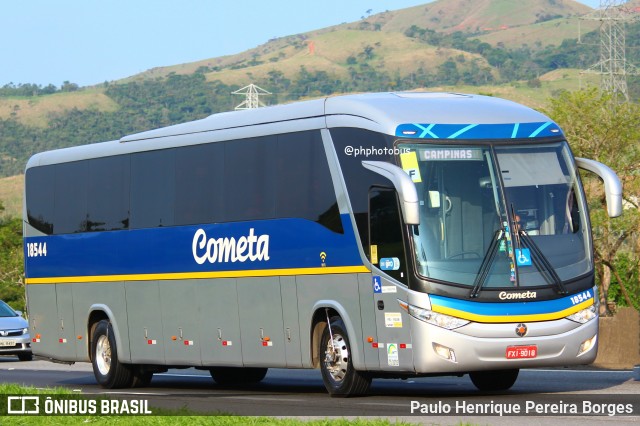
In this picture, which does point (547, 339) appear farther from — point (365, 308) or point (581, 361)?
point (365, 308)

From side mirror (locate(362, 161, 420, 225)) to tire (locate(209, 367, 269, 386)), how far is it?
7.28m

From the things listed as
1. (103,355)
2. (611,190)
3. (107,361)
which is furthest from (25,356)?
(611,190)

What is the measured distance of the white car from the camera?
35.2 meters

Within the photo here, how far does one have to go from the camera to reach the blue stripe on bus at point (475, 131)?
1712cm

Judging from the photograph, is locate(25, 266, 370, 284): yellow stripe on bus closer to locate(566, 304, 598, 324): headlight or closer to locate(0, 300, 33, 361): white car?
locate(566, 304, 598, 324): headlight

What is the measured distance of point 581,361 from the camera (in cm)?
1689

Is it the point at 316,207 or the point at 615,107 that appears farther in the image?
the point at 615,107

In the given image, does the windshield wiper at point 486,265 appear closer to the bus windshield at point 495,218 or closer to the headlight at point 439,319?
the bus windshield at point 495,218

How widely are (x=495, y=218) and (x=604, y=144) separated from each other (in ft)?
70.8

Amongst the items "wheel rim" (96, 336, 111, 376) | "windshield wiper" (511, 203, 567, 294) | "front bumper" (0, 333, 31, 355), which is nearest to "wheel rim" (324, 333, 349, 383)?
"windshield wiper" (511, 203, 567, 294)

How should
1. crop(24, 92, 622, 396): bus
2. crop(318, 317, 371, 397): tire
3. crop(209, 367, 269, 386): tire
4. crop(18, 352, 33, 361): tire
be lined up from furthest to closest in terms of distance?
crop(18, 352, 33, 361): tire < crop(209, 367, 269, 386): tire < crop(318, 317, 371, 397): tire < crop(24, 92, 622, 396): bus

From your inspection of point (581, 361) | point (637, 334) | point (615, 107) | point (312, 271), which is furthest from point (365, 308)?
point (615, 107)

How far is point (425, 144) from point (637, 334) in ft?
30.7

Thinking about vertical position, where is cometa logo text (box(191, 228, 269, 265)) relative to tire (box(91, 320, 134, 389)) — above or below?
above
